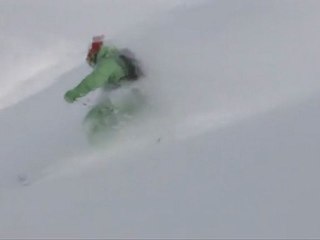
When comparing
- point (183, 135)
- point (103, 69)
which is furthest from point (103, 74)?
point (183, 135)

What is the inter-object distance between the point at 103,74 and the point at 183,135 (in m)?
0.11

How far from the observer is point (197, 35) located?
70 cm

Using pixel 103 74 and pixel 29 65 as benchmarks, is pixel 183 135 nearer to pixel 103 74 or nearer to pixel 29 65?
pixel 103 74

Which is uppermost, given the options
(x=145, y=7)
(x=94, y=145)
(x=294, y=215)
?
(x=145, y=7)

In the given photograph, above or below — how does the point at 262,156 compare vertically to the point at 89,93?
below

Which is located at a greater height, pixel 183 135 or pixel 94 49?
pixel 94 49

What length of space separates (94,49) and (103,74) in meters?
0.05

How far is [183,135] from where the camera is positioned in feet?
2.26

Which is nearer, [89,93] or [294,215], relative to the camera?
[294,215]

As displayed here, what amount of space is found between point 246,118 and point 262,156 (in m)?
0.05

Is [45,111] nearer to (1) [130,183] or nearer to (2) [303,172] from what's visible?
(1) [130,183]

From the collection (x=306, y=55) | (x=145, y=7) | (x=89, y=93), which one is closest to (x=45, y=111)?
(x=89, y=93)

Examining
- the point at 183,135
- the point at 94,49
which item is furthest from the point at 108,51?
the point at 183,135

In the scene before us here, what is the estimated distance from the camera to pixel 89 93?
28.3 inches
